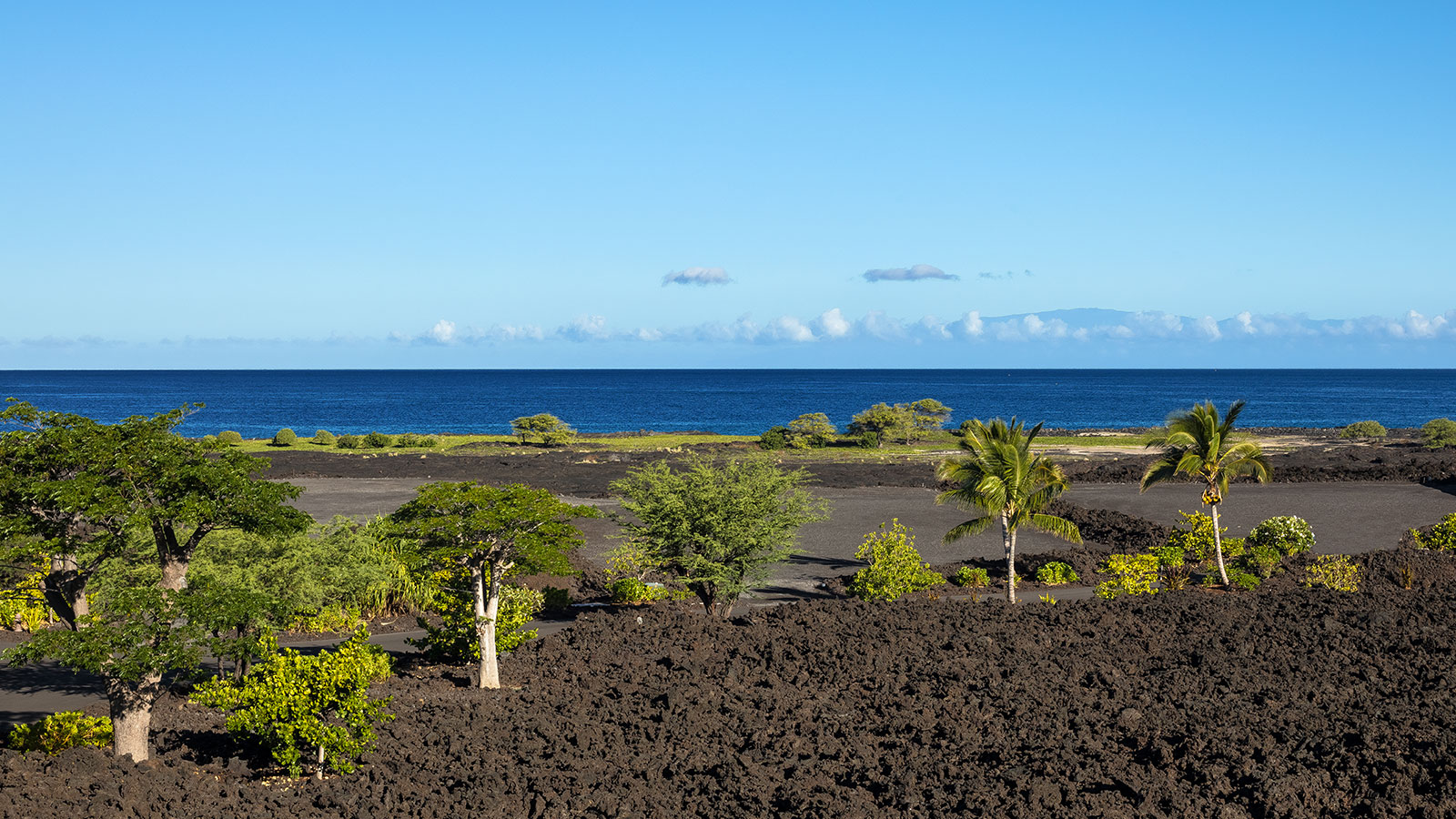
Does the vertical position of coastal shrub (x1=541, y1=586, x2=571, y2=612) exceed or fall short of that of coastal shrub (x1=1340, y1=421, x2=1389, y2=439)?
it falls short

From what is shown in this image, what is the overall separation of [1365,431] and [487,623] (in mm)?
98609

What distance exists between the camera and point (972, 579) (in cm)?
2934

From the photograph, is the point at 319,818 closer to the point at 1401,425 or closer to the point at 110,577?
the point at 110,577

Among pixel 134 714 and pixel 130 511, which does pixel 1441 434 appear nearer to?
pixel 134 714

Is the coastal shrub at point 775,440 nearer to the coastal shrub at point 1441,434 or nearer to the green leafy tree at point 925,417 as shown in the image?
the green leafy tree at point 925,417

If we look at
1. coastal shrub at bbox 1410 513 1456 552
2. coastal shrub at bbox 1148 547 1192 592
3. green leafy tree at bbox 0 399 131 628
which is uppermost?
green leafy tree at bbox 0 399 131 628

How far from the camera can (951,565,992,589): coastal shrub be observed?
2922 centimetres

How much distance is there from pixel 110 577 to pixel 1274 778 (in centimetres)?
2036

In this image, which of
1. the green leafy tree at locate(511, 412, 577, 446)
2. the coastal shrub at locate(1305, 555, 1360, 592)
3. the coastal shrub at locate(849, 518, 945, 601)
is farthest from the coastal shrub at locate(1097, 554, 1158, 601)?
the green leafy tree at locate(511, 412, 577, 446)

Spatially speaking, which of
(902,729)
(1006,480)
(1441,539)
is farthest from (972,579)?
(1441,539)

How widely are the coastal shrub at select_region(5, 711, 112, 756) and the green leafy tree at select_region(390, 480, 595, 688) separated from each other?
5.54m

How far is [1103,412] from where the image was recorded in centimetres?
16175

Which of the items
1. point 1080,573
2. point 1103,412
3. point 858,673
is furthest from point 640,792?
point 1103,412

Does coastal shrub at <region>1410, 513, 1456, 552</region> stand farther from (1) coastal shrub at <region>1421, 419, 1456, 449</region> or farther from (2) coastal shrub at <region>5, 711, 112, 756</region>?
(1) coastal shrub at <region>1421, 419, 1456, 449</region>
